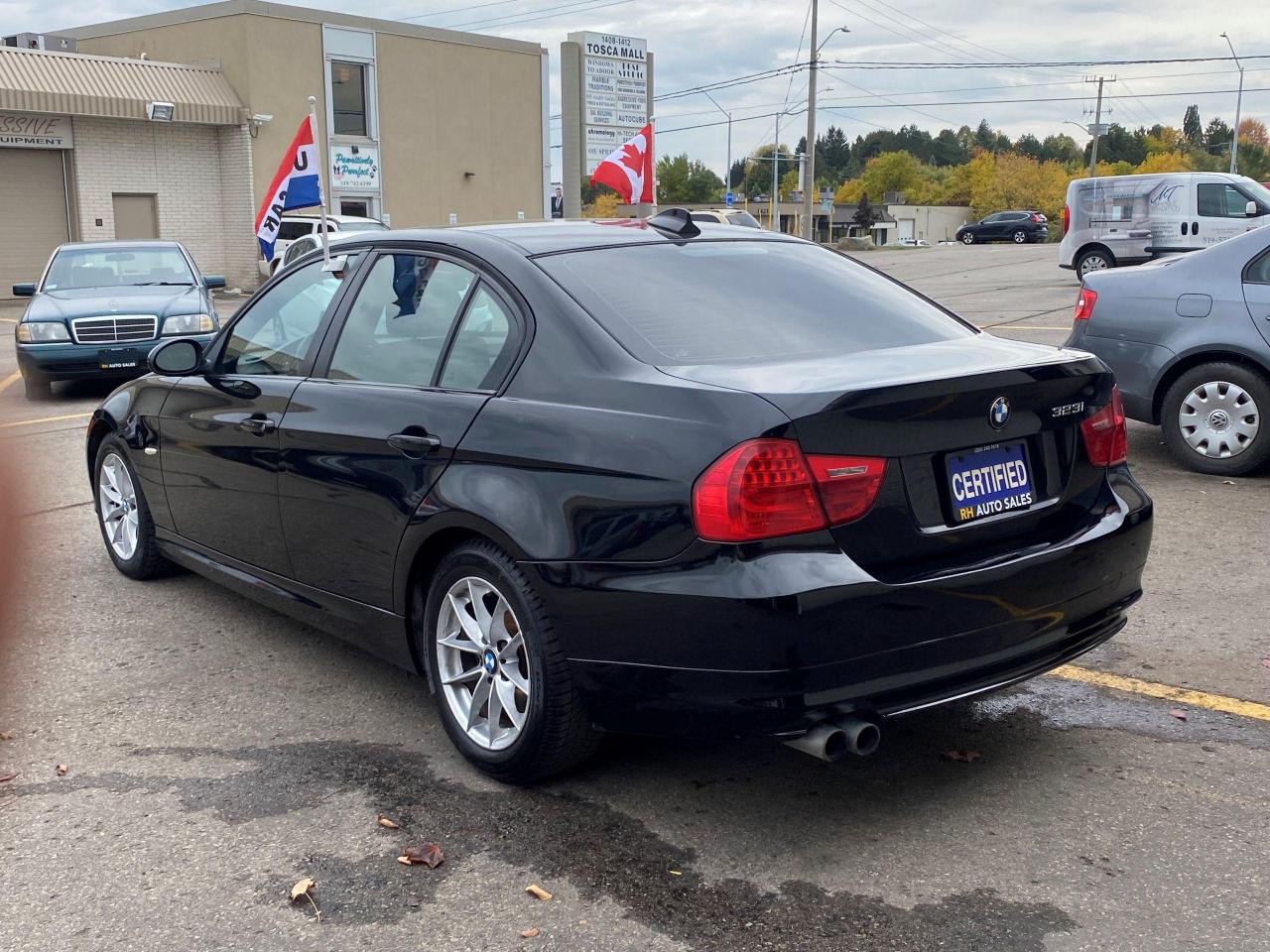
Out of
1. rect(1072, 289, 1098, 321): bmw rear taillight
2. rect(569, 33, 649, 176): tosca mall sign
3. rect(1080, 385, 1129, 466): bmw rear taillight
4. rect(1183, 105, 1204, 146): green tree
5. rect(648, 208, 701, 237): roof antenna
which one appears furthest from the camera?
rect(1183, 105, 1204, 146): green tree

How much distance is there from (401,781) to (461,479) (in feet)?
3.04

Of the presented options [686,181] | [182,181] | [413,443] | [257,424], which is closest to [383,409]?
[413,443]

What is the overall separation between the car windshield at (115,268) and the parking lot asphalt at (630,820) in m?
9.56

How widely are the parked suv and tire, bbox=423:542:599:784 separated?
60.8 m

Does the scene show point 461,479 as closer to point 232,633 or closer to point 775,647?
point 775,647

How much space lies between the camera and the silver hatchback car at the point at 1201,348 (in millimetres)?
7750

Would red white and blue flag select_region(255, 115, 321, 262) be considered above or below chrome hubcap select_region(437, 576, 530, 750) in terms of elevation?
above

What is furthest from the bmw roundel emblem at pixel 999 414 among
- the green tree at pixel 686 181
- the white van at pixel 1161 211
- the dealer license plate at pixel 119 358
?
the green tree at pixel 686 181

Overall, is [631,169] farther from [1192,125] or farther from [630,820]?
[1192,125]

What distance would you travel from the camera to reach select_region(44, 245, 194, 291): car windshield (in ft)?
45.4

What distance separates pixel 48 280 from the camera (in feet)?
45.6

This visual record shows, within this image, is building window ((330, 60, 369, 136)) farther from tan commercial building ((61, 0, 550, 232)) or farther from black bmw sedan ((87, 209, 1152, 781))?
black bmw sedan ((87, 209, 1152, 781))

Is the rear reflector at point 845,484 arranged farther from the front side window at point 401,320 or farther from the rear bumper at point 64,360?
the rear bumper at point 64,360

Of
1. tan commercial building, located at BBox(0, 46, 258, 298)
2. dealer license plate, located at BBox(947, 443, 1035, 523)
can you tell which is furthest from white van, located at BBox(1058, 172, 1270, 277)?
tan commercial building, located at BBox(0, 46, 258, 298)
